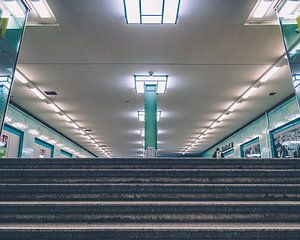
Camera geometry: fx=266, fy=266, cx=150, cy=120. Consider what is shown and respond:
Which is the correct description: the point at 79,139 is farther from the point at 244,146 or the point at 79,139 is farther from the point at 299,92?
the point at 299,92

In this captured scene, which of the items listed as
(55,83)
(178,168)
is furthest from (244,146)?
(178,168)

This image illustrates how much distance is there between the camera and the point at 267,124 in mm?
12195

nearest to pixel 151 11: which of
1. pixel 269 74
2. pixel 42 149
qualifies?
pixel 269 74

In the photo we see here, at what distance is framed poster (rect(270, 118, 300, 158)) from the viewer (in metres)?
9.88

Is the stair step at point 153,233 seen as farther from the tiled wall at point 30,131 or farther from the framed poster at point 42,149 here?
the framed poster at point 42,149

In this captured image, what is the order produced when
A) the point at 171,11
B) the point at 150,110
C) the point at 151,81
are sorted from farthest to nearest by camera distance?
the point at 150,110, the point at 151,81, the point at 171,11

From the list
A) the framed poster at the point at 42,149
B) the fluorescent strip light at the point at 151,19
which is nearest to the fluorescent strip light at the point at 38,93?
the framed poster at the point at 42,149

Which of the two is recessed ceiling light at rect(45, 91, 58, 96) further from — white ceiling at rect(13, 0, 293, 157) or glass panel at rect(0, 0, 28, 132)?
glass panel at rect(0, 0, 28, 132)

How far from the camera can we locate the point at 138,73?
8219 millimetres

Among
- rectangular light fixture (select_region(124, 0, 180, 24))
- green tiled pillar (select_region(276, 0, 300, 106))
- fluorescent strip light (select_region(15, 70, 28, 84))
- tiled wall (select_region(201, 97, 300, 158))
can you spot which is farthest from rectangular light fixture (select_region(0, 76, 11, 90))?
tiled wall (select_region(201, 97, 300, 158))

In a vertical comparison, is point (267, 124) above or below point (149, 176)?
above

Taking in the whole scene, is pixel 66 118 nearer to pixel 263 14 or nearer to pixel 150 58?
pixel 150 58

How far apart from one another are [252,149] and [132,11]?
1111 centimetres

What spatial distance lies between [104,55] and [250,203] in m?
5.69
